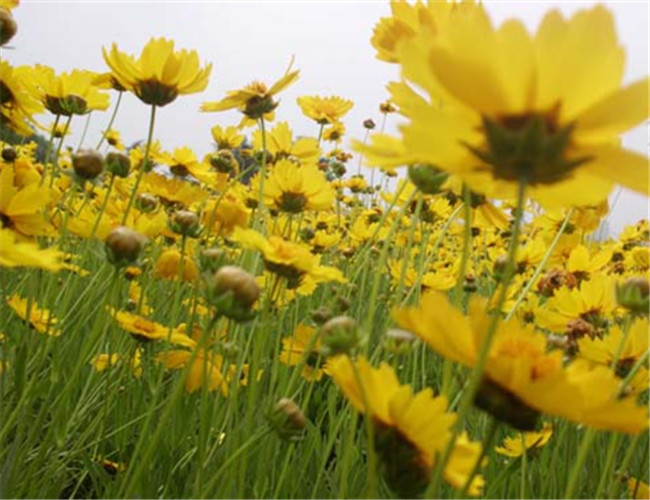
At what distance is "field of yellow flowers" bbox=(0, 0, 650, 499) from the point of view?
11.2 inches

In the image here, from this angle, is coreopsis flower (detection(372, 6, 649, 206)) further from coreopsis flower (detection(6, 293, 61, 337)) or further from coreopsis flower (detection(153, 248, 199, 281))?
coreopsis flower (detection(153, 248, 199, 281))

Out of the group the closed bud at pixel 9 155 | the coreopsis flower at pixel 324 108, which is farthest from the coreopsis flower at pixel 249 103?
Answer: the coreopsis flower at pixel 324 108

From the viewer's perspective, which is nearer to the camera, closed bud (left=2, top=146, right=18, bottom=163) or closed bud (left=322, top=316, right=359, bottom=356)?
closed bud (left=322, top=316, right=359, bottom=356)

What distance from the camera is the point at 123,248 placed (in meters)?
0.64

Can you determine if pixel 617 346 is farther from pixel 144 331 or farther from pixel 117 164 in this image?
pixel 117 164

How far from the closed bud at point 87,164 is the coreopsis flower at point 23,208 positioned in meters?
0.05

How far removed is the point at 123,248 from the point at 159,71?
0.80 ft

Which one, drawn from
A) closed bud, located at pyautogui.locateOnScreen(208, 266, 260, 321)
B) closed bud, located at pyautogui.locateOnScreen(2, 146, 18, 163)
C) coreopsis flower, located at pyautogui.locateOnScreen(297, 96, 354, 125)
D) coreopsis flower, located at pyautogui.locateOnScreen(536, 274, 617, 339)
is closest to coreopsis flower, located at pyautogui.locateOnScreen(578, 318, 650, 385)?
coreopsis flower, located at pyautogui.locateOnScreen(536, 274, 617, 339)

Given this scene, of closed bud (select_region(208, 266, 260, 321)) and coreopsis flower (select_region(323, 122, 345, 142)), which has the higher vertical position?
coreopsis flower (select_region(323, 122, 345, 142))

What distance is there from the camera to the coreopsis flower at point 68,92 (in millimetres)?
989

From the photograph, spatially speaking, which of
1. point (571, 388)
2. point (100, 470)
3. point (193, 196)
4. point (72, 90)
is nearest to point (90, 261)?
point (193, 196)

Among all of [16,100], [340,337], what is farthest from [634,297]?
[16,100]

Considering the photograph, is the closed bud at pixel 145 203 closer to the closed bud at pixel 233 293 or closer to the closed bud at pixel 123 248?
the closed bud at pixel 123 248

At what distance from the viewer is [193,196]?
1.18 meters
